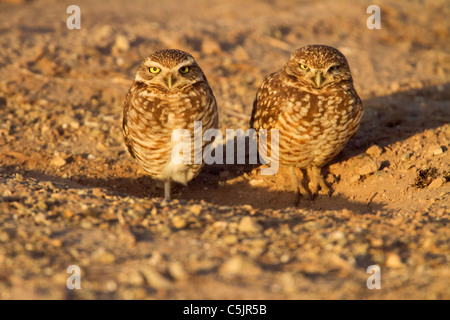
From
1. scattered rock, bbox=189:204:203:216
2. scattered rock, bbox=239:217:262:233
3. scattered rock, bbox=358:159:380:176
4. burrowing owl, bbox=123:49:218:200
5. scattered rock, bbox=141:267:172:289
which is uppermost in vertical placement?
burrowing owl, bbox=123:49:218:200

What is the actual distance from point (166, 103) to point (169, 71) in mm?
301

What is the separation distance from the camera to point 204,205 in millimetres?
4559

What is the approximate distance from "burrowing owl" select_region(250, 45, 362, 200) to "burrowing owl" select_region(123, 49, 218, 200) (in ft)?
2.19

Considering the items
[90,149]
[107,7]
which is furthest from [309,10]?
[90,149]

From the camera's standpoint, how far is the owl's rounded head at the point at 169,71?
16.1ft

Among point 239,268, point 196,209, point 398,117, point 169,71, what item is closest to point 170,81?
point 169,71

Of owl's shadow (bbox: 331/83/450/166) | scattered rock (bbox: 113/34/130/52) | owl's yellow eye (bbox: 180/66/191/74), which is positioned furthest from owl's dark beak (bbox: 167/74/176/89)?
scattered rock (bbox: 113/34/130/52)

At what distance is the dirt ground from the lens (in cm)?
348

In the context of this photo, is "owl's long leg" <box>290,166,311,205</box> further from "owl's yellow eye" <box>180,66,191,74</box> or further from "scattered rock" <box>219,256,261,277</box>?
"scattered rock" <box>219,256,261,277</box>

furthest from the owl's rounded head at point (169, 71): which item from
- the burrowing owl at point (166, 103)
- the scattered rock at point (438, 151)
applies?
the scattered rock at point (438, 151)

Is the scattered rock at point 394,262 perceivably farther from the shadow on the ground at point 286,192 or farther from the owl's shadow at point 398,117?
the owl's shadow at point 398,117

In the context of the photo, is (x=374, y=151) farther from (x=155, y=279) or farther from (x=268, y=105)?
(x=155, y=279)

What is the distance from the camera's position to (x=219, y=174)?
6.31 metres
